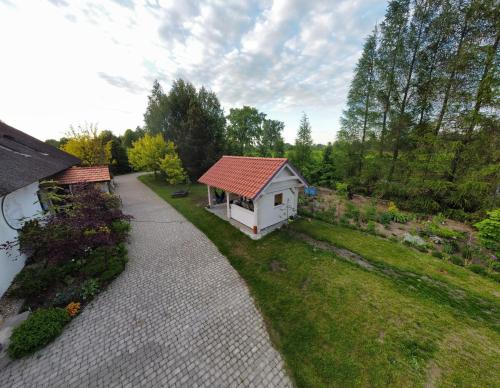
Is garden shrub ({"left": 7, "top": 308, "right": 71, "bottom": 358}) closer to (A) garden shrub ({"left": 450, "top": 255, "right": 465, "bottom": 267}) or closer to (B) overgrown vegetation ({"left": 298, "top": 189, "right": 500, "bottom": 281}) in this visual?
(B) overgrown vegetation ({"left": 298, "top": 189, "right": 500, "bottom": 281})

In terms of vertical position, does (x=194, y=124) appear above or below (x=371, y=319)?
above

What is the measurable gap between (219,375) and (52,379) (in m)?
3.36

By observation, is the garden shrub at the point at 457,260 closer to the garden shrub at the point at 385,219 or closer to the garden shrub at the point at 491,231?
the garden shrub at the point at 491,231

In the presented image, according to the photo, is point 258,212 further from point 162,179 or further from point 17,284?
point 162,179

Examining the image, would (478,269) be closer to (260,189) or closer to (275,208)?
(275,208)

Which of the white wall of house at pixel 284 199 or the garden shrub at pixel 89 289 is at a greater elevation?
the white wall of house at pixel 284 199

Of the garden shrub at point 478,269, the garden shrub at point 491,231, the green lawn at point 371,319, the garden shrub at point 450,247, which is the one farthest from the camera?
the garden shrub at point 450,247

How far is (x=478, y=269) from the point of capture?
22.7 ft

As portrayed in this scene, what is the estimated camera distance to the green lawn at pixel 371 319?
3848 mm

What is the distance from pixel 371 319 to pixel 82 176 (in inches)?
644

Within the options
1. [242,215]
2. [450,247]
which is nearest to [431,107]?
[450,247]

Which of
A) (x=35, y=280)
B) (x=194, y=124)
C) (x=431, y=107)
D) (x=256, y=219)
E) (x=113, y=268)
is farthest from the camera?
(x=194, y=124)

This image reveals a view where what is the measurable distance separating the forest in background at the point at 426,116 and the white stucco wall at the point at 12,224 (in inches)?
512

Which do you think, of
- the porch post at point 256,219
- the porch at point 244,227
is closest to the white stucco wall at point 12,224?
the porch at point 244,227
